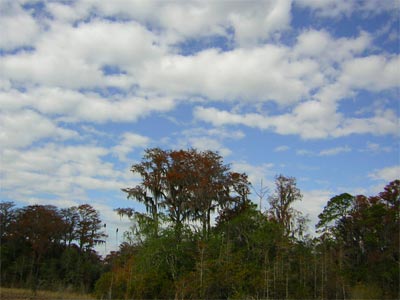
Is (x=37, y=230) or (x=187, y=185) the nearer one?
(x=187, y=185)

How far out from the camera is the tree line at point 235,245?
2283cm

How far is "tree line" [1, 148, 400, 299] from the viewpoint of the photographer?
2283 centimetres

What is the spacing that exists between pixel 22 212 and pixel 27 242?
336 centimetres

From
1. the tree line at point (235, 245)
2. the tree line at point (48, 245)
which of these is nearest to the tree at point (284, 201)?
the tree line at point (235, 245)

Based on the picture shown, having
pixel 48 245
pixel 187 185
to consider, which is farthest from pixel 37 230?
pixel 187 185

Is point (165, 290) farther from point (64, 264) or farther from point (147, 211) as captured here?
point (64, 264)

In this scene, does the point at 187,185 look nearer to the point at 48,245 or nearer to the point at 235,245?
the point at 235,245

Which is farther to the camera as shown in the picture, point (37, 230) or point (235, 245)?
point (37, 230)

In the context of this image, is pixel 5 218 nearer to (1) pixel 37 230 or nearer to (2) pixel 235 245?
(1) pixel 37 230

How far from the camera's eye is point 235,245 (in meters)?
26.9

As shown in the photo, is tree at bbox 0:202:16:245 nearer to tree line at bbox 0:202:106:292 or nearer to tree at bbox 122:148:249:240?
tree line at bbox 0:202:106:292

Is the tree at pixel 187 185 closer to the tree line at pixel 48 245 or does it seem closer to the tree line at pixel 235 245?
the tree line at pixel 235 245

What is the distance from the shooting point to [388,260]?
3253 cm

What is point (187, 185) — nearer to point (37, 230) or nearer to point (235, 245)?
point (235, 245)
